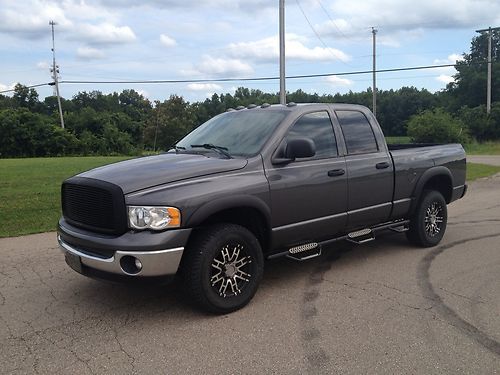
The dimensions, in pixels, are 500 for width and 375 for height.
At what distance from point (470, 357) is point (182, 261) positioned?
2.38m

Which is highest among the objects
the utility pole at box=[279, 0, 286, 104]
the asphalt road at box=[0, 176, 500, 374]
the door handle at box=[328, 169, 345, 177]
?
the utility pole at box=[279, 0, 286, 104]

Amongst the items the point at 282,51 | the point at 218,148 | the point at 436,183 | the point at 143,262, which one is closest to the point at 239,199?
the point at 218,148

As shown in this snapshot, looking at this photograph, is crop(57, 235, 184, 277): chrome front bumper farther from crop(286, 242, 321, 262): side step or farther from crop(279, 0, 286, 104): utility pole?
crop(279, 0, 286, 104): utility pole

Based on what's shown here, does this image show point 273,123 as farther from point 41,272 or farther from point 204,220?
point 41,272

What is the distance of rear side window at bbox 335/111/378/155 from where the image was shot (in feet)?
19.5

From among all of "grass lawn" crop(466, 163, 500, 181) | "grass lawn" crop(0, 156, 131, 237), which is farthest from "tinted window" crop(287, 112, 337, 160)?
"grass lawn" crop(466, 163, 500, 181)

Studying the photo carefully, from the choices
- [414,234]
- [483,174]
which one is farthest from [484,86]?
[414,234]

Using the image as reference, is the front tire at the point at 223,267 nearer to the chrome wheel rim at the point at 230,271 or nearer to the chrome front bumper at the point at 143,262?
the chrome wheel rim at the point at 230,271

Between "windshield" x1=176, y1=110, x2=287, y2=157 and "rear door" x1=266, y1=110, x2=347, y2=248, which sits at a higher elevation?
"windshield" x1=176, y1=110, x2=287, y2=157

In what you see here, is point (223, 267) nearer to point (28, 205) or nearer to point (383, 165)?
point (383, 165)

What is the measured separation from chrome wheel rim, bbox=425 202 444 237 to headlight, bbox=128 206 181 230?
13.4 feet

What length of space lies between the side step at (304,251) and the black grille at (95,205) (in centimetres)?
183

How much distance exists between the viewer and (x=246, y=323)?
14.4 feet

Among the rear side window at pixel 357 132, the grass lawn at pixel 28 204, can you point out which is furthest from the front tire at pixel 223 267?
the grass lawn at pixel 28 204
